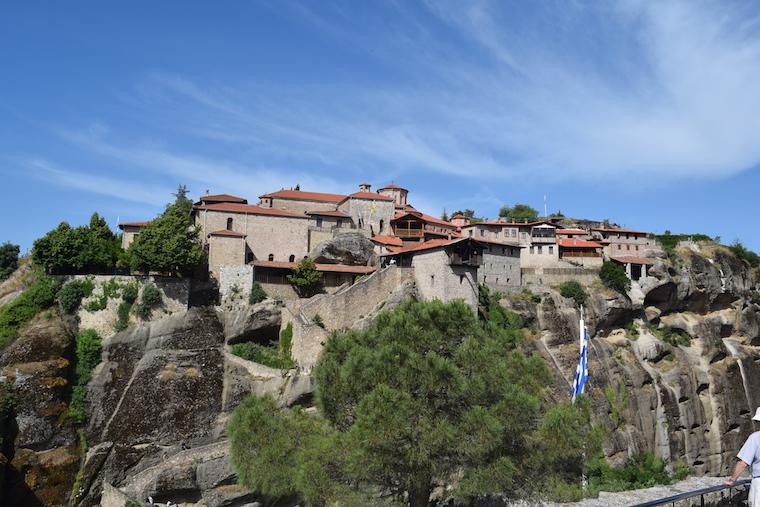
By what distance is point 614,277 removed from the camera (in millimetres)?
49625

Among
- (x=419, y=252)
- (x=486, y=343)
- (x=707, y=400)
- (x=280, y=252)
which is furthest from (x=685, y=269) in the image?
(x=486, y=343)

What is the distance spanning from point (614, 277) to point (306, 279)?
24586mm

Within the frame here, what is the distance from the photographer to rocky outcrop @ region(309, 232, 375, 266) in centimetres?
4534

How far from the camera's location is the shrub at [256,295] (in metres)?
39.4

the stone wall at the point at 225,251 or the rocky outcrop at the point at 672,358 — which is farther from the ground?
the stone wall at the point at 225,251

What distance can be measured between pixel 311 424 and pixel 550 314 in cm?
2807

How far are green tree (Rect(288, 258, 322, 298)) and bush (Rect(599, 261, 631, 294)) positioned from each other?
2294cm

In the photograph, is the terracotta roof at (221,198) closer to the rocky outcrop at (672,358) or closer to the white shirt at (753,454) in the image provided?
the rocky outcrop at (672,358)

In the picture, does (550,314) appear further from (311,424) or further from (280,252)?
(311,424)

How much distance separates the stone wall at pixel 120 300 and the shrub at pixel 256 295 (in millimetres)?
3811

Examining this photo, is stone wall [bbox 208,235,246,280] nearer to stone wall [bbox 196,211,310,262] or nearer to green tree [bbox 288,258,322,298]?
stone wall [bbox 196,211,310,262]

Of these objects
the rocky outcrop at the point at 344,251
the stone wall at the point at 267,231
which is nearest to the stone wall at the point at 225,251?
the stone wall at the point at 267,231

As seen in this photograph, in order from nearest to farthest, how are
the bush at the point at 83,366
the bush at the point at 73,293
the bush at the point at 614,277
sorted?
the bush at the point at 83,366
the bush at the point at 73,293
the bush at the point at 614,277

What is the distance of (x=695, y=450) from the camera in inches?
1934
